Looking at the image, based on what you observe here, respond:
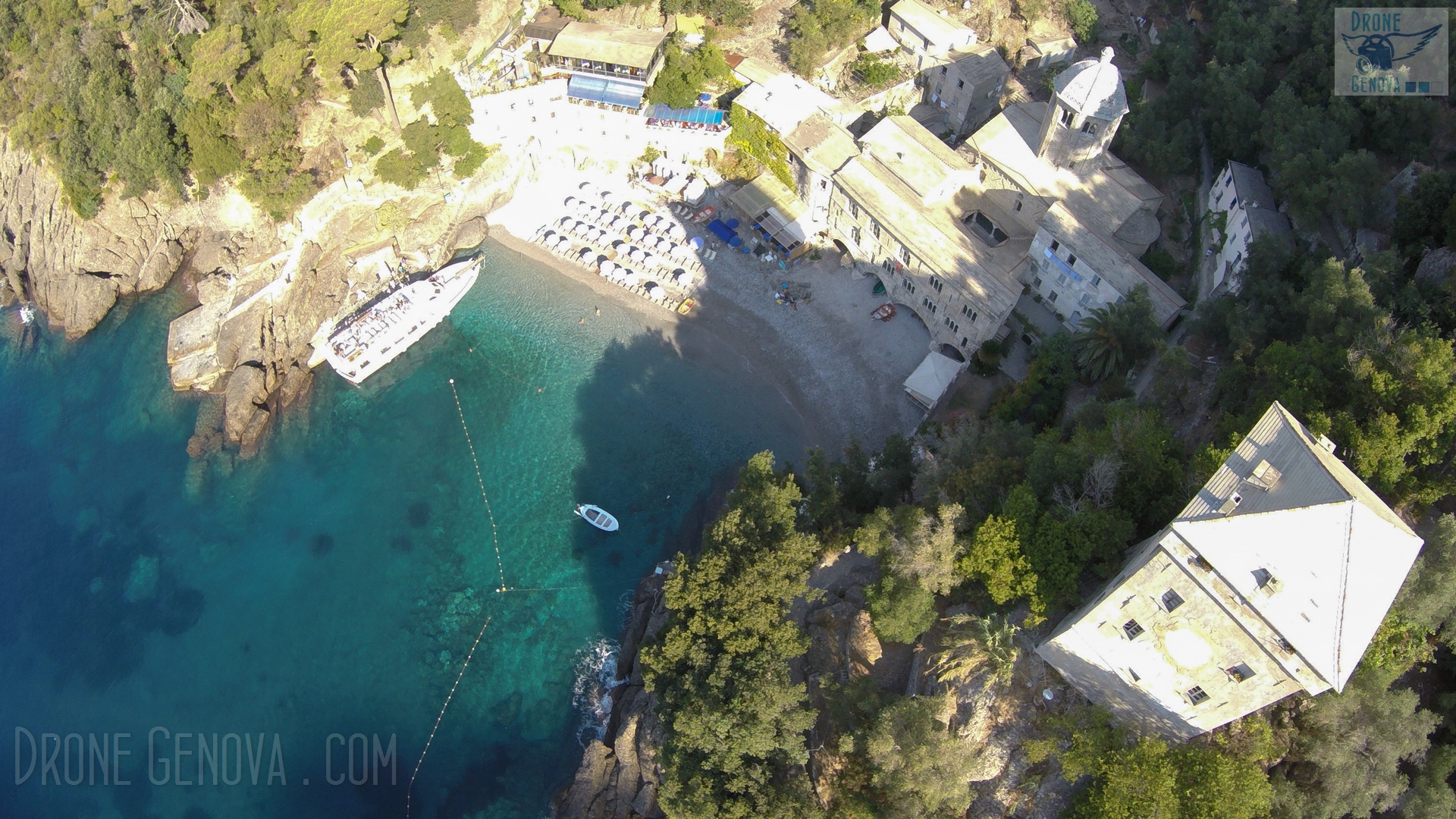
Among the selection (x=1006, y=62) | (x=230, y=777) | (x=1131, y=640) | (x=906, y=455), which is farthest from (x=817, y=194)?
(x=230, y=777)

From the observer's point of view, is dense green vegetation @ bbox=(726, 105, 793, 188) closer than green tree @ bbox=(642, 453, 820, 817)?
No

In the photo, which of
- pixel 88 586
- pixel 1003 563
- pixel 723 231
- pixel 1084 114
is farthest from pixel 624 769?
pixel 1084 114

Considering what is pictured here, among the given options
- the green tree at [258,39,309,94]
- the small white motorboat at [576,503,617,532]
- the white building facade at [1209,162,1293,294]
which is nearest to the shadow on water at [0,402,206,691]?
the small white motorboat at [576,503,617,532]

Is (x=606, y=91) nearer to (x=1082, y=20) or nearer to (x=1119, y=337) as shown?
(x=1082, y=20)

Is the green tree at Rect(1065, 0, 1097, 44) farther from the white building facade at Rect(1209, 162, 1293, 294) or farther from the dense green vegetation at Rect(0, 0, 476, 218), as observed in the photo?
the dense green vegetation at Rect(0, 0, 476, 218)

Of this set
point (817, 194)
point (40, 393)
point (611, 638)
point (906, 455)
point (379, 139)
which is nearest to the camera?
point (906, 455)

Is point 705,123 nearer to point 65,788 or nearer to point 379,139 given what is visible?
point 379,139
